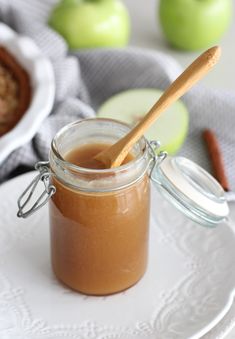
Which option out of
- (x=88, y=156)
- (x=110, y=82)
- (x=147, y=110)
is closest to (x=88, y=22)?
(x=110, y=82)

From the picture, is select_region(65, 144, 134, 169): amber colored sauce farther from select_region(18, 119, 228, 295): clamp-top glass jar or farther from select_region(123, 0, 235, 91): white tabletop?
select_region(123, 0, 235, 91): white tabletop

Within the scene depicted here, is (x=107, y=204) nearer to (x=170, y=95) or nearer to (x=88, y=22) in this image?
(x=170, y=95)

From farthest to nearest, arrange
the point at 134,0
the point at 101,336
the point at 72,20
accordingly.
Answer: the point at 134,0 → the point at 72,20 → the point at 101,336

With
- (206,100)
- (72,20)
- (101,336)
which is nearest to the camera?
(101,336)

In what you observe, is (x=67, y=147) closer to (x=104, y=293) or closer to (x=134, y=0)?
(x=104, y=293)

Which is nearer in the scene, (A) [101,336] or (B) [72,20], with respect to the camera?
(A) [101,336]

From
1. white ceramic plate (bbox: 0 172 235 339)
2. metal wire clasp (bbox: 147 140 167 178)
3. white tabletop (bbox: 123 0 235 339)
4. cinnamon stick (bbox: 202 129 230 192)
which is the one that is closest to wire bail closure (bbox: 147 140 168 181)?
metal wire clasp (bbox: 147 140 167 178)

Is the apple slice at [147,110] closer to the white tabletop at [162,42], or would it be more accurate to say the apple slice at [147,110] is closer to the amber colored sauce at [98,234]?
the white tabletop at [162,42]

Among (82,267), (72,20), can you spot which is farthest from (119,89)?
(82,267)
